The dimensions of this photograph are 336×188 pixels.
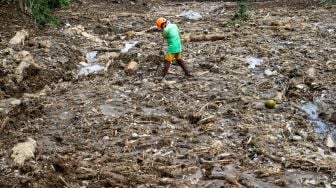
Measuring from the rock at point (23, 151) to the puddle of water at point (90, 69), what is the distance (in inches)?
133

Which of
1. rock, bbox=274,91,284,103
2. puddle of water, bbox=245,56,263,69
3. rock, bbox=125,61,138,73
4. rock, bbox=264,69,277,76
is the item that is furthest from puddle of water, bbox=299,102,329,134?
rock, bbox=125,61,138,73

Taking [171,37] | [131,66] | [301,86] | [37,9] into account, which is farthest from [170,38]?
[37,9]

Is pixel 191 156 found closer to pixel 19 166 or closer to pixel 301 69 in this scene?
pixel 19 166

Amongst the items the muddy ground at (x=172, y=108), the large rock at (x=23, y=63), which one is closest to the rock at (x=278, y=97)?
the muddy ground at (x=172, y=108)

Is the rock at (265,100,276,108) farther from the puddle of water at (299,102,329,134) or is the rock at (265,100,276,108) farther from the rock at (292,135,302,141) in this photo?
the rock at (292,135,302,141)

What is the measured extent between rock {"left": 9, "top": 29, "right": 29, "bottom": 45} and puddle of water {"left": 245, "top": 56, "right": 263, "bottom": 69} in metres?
4.61

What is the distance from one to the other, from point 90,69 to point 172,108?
2.86 meters

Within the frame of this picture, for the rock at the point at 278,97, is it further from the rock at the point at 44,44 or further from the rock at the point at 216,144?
the rock at the point at 44,44

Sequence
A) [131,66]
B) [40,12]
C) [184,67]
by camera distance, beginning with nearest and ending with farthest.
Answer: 1. [184,67]
2. [131,66]
3. [40,12]

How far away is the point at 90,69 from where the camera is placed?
9.22m

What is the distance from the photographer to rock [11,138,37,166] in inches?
209

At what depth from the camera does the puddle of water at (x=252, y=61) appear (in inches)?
351

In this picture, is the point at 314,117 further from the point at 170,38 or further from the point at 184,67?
the point at 170,38

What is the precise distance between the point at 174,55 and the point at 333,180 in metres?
3.90
